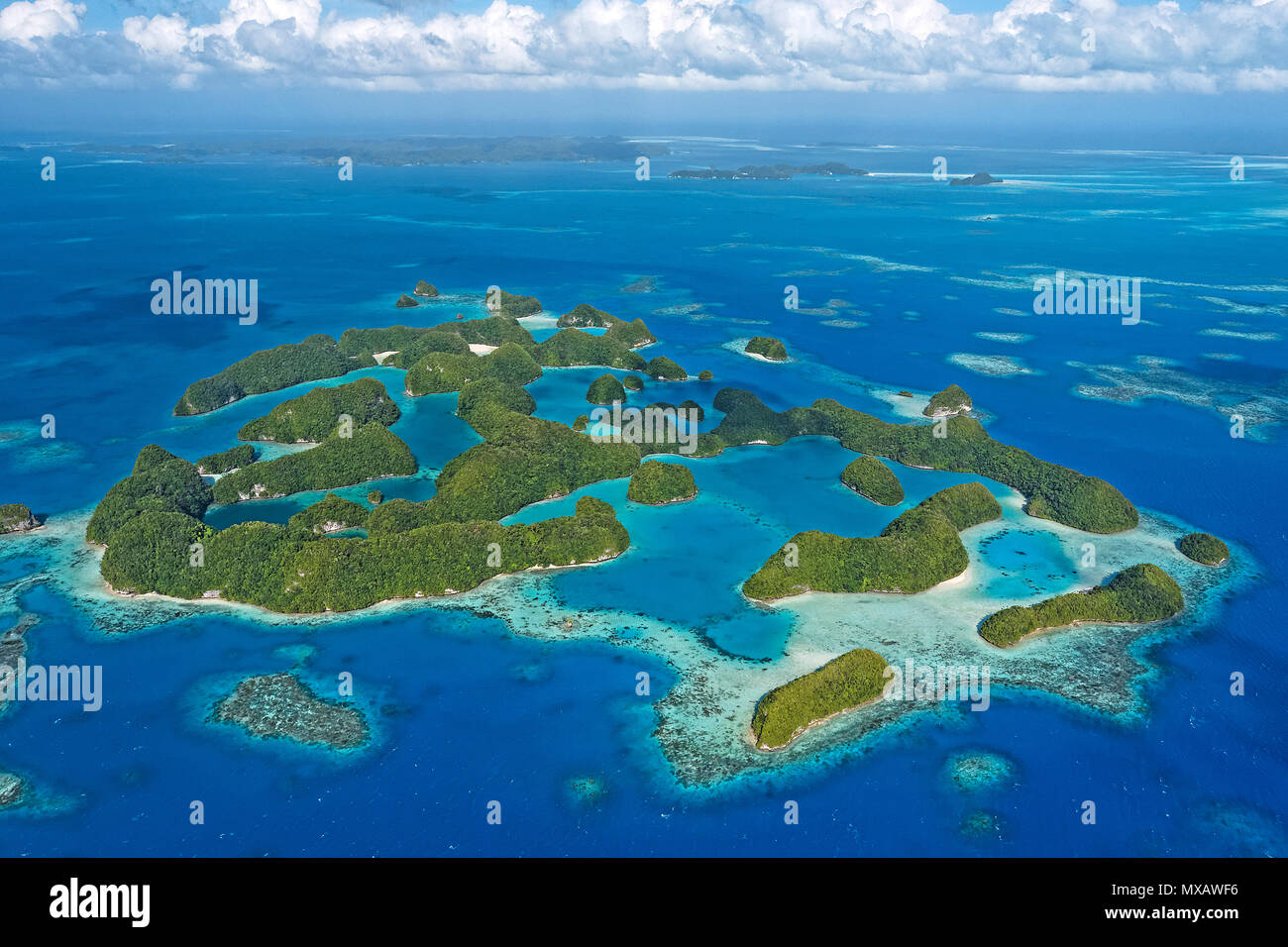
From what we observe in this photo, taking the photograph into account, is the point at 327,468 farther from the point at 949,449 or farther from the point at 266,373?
the point at 949,449

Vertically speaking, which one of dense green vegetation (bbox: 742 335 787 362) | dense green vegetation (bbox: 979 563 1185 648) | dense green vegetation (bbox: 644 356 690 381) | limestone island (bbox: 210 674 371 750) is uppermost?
dense green vegetation (bbox: 742 335 787 362)

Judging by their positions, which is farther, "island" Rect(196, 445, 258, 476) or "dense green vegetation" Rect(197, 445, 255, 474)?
"dense green vegetation" Rect(197, 445, 255, 474)

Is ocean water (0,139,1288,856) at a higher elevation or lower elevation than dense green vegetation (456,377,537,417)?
lower

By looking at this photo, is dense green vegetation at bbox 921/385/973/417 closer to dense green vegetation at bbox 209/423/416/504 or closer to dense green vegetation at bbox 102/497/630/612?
dense green vegetation at bbox 102/497/630/612

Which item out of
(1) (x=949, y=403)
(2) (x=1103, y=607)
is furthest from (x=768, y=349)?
(2) (x=1103, y=607)

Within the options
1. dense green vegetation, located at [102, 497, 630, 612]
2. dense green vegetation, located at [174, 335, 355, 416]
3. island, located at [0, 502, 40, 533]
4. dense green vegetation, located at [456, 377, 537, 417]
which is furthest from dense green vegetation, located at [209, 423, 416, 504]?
dense green vegetation, located at [174, 335, 355, 416]

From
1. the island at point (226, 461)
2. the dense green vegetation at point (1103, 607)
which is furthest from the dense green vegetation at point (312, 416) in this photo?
the dense green vegetation at point (1103, 607)

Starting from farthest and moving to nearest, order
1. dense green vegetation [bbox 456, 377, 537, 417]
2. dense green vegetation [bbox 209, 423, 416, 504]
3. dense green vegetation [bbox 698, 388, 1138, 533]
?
dense green vegetation [bbox 456, 377, 537, 417], dense green vegetation [bbox 209, 423, 416, 504], dense green vegetation [bbox 698, 388, 1138, 533]

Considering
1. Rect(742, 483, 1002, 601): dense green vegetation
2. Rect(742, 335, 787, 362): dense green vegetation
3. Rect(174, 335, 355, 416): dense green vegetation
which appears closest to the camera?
Rect(742, 483, 1002, 601): dense green vegetation
